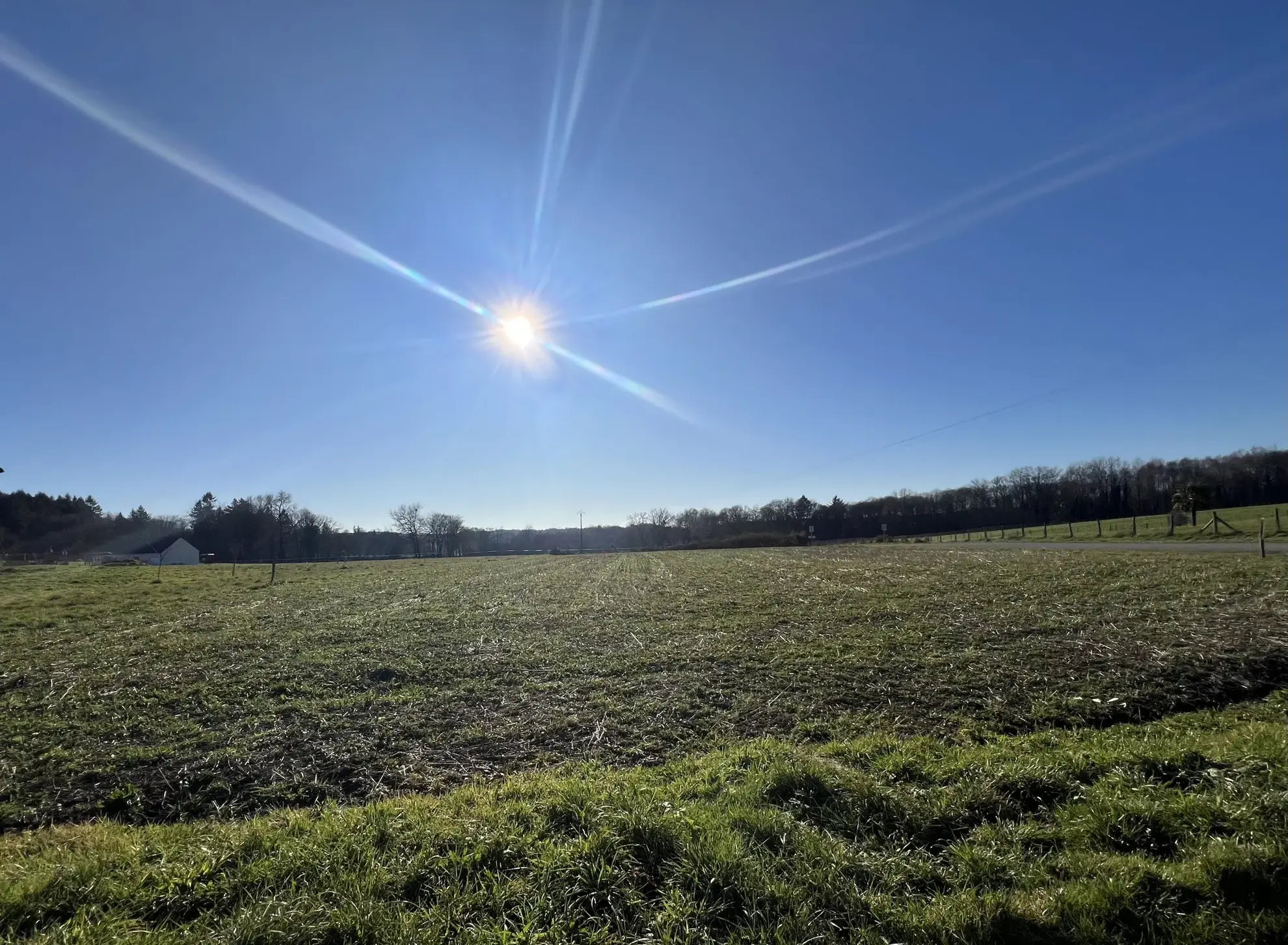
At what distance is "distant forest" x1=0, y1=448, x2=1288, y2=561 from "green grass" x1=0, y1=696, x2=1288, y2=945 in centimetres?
8196

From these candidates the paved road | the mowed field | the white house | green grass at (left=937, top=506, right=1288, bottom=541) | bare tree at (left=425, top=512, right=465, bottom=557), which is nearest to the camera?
the mowed field

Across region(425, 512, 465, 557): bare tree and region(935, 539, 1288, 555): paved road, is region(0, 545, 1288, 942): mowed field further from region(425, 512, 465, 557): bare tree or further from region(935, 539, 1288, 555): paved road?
region(425, 512, 465, 557): bare tree

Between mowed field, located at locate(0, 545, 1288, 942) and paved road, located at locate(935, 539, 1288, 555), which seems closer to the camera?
mowed field, located at locate(0, 545, 1288, 942)

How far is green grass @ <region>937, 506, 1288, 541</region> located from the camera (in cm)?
3981

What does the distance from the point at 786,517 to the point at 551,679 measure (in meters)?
131

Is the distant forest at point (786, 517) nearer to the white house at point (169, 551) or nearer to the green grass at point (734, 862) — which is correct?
the white house at point (169, 551)

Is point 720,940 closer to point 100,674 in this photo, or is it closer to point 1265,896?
point 1265,896

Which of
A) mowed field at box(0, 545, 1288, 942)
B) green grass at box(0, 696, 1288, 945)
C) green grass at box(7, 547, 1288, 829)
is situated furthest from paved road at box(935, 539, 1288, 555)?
green grass at box(0, 696, 1288, 945)

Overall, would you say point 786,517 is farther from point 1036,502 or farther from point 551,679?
point 551,679

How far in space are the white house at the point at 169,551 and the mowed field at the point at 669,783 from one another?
92340 millimetres

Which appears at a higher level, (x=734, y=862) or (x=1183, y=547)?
(x=734, y=862)

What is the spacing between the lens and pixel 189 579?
33.6 m

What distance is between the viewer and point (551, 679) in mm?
9555

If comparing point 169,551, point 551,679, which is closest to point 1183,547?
point 551,679
